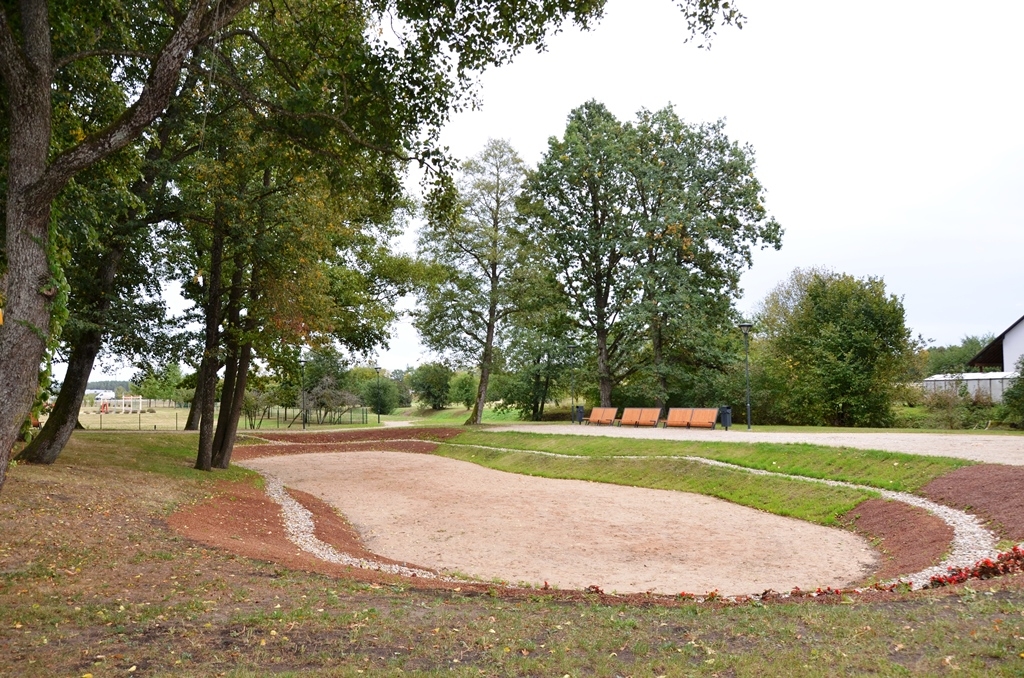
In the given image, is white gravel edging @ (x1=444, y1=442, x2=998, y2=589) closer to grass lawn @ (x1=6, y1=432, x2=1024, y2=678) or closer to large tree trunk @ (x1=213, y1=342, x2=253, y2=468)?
grass lawn @ (x1=6, y1=432, x2=1024, y2=678)

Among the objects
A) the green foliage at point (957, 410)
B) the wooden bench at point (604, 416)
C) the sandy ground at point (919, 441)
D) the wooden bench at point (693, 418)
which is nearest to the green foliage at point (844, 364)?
the green foliage at point (957, 410)

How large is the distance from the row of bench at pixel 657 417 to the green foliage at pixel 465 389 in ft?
108

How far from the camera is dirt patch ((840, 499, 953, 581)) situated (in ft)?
29.7

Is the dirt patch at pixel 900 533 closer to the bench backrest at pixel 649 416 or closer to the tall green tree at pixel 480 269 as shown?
the bench backrest at pixel 649 416

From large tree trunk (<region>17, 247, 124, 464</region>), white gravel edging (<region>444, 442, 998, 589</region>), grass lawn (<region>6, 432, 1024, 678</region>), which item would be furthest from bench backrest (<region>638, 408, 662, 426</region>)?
grass lawn (<region>6, 432, 1024, 678</region>)

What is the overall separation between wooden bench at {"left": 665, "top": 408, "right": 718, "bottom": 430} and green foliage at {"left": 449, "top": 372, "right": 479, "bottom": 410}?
39282 mm

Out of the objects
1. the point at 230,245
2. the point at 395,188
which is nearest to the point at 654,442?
the point at 230,245

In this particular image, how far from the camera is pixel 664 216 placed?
3316cm

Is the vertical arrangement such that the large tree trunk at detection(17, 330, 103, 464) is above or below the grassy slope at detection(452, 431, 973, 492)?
above

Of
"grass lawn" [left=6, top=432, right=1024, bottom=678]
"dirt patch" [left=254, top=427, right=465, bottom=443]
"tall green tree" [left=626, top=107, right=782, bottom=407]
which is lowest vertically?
"dirt patch" [left=254, top=427, right=465, bottom=443]

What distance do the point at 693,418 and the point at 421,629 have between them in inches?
929

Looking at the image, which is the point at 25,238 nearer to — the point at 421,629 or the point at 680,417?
the point at 421,629

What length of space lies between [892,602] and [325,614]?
181 inches

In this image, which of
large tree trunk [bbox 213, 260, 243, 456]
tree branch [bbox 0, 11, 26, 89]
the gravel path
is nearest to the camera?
tree branch [bbox 0, 11, 26, 89]
